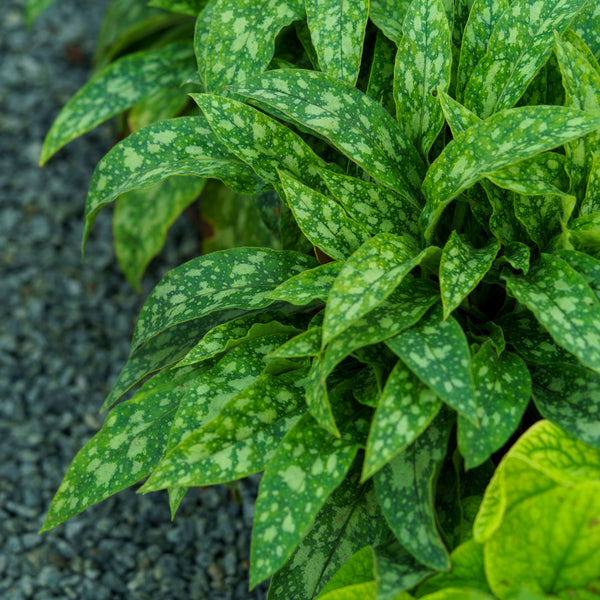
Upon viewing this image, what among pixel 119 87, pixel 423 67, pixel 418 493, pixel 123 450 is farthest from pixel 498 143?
pixel 119 87

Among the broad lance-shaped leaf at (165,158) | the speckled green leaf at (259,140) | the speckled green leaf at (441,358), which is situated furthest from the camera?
the broad lance-shaped leaf at (165,158)

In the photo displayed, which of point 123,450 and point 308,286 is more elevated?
point 308,286

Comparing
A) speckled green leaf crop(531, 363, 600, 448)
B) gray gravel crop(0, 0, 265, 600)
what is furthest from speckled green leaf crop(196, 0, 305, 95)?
gray gravel crop(0, 0, 265, 600)

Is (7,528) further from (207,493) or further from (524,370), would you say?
(524,370)

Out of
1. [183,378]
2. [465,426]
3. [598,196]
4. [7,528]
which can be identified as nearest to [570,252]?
[598,196]

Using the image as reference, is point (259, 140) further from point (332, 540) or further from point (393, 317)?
point (332, 540)

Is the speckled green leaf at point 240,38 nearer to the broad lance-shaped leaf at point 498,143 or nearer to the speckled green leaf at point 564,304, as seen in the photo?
the broad lance-shaped leaf at point 498,143

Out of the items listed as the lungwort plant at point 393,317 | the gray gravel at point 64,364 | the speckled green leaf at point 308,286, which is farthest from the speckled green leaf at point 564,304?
the gray gravel at point 64,364
